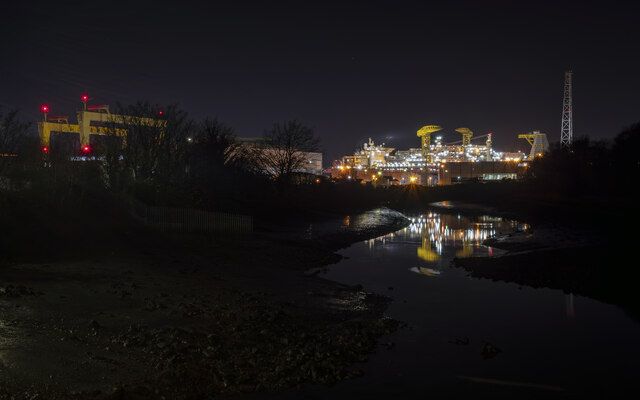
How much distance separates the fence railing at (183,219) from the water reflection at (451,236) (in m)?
8.39

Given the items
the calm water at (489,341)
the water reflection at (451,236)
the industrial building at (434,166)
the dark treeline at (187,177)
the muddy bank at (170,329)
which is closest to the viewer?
the muddy bank at (170,329)

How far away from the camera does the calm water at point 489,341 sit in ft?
27.7

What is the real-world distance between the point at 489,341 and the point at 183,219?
701 inches

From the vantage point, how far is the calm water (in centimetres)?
844

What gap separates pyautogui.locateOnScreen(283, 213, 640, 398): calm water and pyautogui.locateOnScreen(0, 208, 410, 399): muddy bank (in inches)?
25.7

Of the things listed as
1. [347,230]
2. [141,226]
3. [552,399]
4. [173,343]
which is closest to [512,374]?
[552,399]

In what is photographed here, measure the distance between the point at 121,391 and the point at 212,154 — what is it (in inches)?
1227

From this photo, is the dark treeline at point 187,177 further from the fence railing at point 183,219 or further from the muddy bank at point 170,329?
the muddy bank at point 170,329

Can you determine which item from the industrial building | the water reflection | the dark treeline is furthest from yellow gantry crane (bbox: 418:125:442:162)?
the water reflection

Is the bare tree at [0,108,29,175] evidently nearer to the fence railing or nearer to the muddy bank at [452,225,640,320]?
the fence railing

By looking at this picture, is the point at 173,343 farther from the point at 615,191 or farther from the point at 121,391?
the point at 615,191

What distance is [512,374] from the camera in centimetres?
905

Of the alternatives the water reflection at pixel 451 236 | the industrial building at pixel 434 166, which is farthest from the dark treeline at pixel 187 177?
the industrial building at pixel 434 166

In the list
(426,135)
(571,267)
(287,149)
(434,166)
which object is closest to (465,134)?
(426,135)
